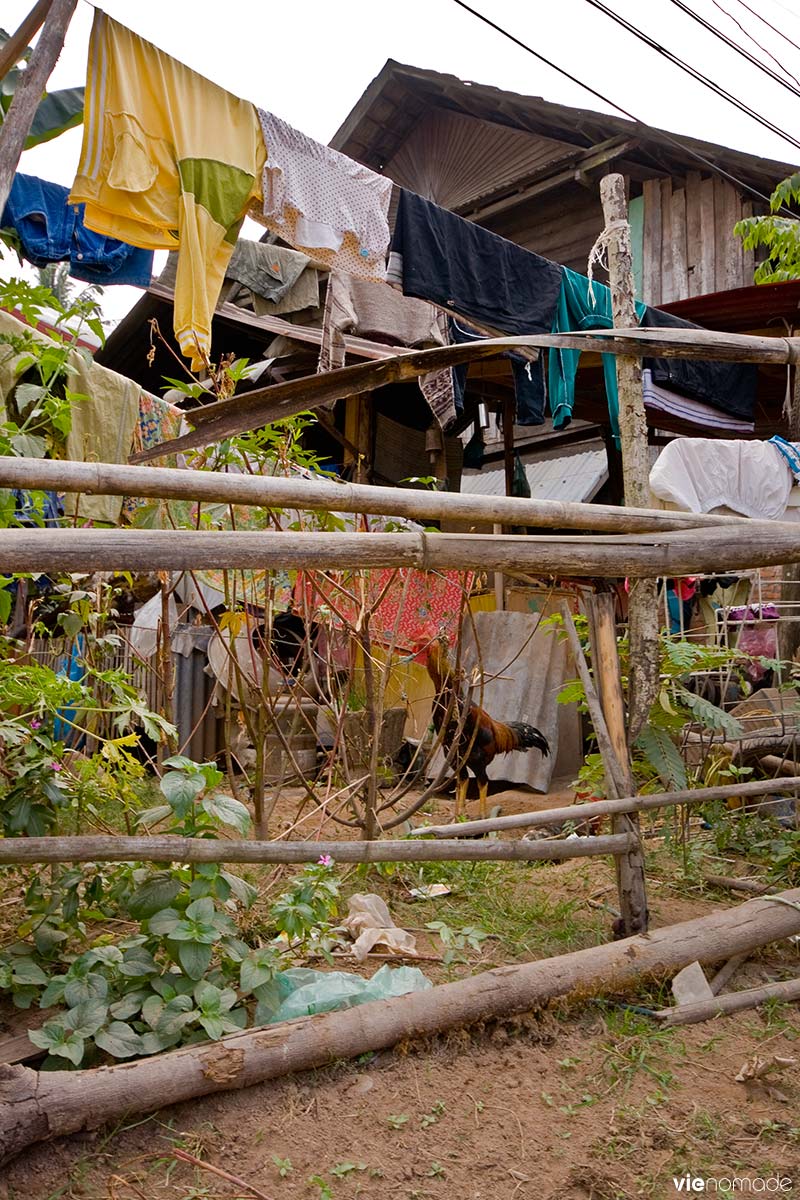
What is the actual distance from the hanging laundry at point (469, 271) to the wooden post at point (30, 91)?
2.11 m

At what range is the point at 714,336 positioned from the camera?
9.27 ft

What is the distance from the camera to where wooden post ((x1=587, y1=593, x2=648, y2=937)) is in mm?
3131

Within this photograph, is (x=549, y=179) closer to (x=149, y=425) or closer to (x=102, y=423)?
(x=149, y=425)

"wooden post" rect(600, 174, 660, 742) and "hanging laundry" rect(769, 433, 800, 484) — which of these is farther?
"hanging laundry" rect(769, 433, 800, 484)

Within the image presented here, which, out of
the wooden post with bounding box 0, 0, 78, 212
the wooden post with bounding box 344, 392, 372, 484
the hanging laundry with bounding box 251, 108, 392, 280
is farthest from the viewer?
the wooden post with bounding box 344, 392, 372, 484

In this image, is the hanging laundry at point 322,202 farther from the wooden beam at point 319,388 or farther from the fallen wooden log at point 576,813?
the fallen wooden log at point 576,813

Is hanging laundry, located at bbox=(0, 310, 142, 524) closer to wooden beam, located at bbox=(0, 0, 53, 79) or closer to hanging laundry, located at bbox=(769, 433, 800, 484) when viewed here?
wooden beam, located at bbox=(0, 0, 53, 79)

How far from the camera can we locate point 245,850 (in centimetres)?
241

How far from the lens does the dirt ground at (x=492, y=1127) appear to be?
1965 mm

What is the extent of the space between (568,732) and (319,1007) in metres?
4.58

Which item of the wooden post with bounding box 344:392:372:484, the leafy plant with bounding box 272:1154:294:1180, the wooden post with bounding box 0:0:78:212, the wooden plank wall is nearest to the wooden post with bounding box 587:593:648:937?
the leafy plant with bounding box 272:1154:294:1180

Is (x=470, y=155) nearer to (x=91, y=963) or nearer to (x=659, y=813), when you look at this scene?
(x=659, y=813)

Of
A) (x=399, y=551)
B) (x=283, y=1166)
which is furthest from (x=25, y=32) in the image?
(x=283, y=1166)

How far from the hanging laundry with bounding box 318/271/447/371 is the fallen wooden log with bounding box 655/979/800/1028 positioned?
14.5 feet
